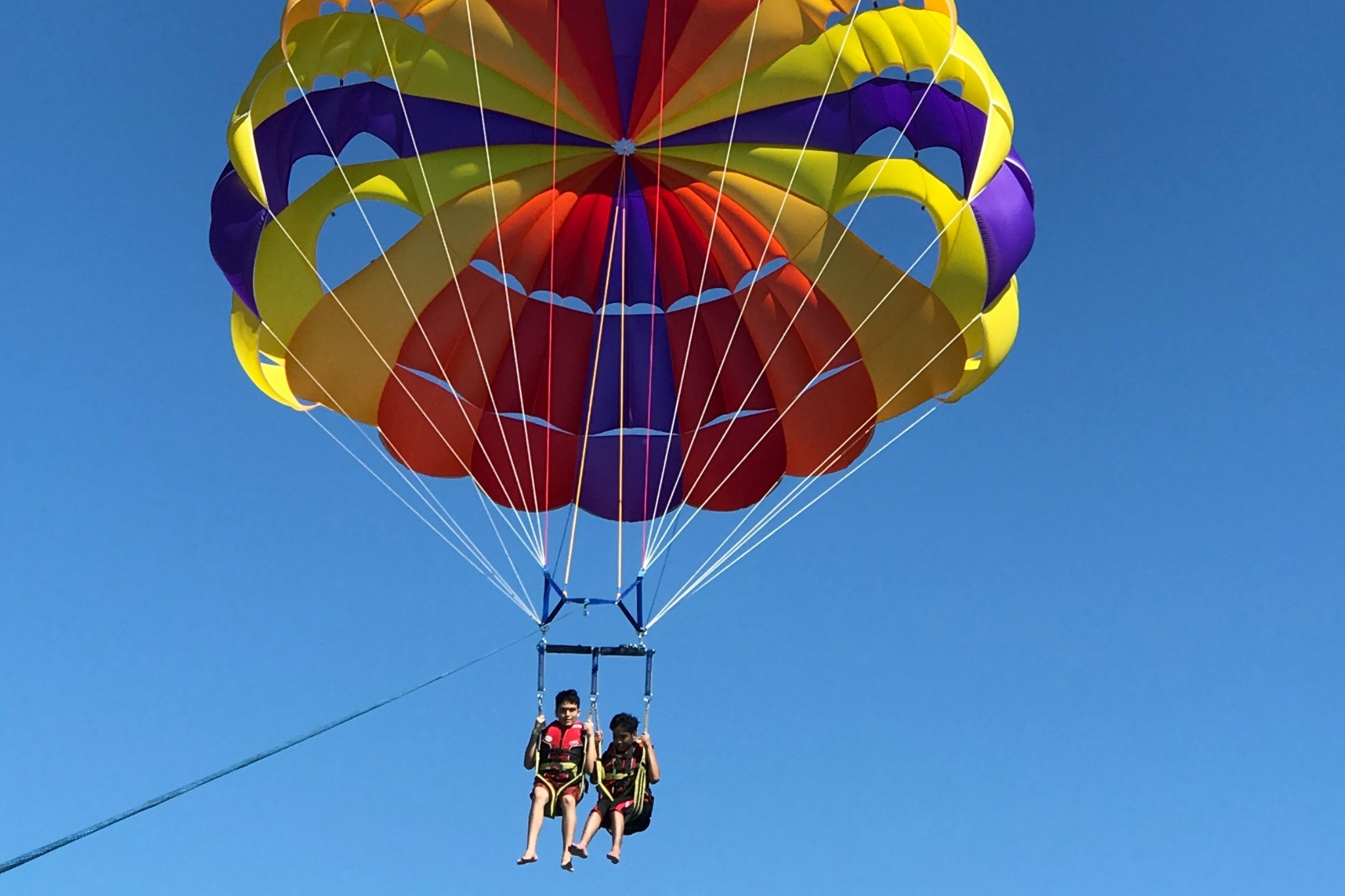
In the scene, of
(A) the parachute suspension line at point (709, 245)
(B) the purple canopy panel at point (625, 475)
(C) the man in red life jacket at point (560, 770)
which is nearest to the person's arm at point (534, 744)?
(C) the man in red life jacket at point (560, 770)

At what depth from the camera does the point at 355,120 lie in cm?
1246

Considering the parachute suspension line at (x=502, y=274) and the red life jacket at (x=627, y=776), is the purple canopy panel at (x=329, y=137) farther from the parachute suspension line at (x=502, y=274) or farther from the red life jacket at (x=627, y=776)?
the red life jacket at (x=627, y=776)

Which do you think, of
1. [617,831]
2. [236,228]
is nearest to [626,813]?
[617,831]

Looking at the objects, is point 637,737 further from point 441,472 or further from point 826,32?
point 826,32

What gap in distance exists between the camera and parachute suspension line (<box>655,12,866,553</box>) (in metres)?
12.3

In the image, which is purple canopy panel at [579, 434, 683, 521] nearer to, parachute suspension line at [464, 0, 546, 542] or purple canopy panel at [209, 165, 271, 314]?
parachute suspension line at [464, 0, 546, 542]

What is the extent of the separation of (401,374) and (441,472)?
86 cm

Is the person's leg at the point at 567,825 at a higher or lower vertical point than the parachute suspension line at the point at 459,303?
lower

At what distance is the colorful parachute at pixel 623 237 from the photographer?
1225 centimetres

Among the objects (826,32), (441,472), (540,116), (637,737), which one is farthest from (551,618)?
(826,32)

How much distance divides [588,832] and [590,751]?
0.48 m

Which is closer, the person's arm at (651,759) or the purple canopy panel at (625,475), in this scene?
the person's arm at (651,759)

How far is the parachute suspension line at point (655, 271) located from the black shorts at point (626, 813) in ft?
5.64

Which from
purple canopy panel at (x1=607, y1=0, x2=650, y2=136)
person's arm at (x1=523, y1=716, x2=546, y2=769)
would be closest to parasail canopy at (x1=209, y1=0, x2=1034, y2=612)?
purple canopy panel at (x1=607, y1=0, x2=650, y2=136)
